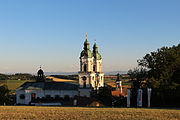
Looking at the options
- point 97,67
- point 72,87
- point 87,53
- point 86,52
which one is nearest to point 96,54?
point 97,67

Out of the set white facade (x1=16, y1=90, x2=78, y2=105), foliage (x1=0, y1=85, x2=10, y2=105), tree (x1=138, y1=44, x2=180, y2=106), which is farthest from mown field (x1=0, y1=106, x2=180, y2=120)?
white facade (x1=16, y1=90, x2=78, y2=105)

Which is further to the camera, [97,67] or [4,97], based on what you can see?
[97,67]

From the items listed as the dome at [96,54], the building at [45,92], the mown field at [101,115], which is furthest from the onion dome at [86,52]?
the mown field at [101,115]

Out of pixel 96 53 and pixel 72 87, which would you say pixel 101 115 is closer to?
pixel 72 87

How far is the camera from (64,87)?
6912cm

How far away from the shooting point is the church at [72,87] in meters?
67.6

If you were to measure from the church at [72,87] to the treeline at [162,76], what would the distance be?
79.5 ft

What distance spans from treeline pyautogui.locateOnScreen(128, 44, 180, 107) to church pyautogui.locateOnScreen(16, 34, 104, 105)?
955 inches

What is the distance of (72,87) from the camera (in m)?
69.2

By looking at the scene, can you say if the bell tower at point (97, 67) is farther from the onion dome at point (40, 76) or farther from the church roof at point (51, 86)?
the onion dome at point (40, 76)

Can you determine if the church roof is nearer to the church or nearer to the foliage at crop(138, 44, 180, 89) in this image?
the church

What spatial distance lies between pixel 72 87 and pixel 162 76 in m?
35.1

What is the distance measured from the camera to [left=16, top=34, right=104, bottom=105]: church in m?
67.6

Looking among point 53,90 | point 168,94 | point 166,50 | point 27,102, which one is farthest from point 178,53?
point 27,102
